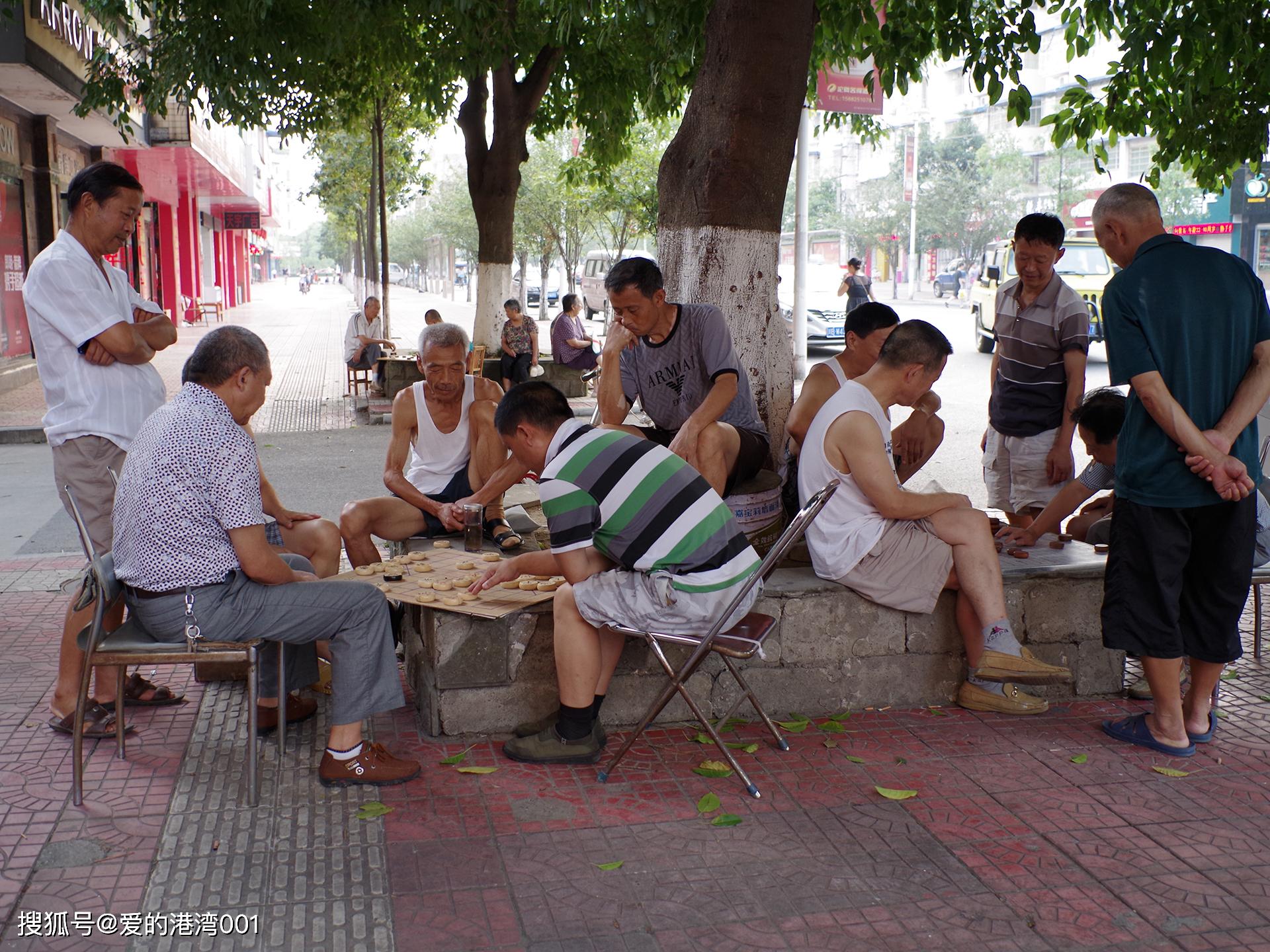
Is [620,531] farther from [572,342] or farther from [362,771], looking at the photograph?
[572,342]

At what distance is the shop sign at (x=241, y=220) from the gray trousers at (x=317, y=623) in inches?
1637

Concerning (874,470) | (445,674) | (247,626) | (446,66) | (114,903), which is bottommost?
(114,903)

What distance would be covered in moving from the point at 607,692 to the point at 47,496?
251 inches

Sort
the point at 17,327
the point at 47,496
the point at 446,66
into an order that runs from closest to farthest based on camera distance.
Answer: the point at 47,496 < the point at 446,66 < the point at 17,327

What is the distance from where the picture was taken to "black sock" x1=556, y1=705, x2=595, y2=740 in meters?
3.87

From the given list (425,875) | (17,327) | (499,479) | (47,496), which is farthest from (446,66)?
(425,875)

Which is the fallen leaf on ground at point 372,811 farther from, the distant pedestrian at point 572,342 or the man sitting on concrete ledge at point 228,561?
the distant pedestrian at point 572,342

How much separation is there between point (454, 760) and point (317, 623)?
685mm

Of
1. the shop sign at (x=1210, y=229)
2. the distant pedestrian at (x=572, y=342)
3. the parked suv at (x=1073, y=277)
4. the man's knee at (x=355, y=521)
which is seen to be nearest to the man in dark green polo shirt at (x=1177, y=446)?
the man's knee at (x=355, y=521)

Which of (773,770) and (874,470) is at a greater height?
(874,470)

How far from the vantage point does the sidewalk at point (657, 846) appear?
9.45 feet

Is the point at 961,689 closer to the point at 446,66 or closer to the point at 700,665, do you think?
the point at 700,665

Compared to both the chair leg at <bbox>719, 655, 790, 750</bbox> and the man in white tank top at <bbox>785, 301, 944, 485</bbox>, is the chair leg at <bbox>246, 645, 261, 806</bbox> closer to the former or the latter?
the chair leg at <bbox>719, 655, 790, 750</bbox>

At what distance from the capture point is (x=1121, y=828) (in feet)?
11.3
